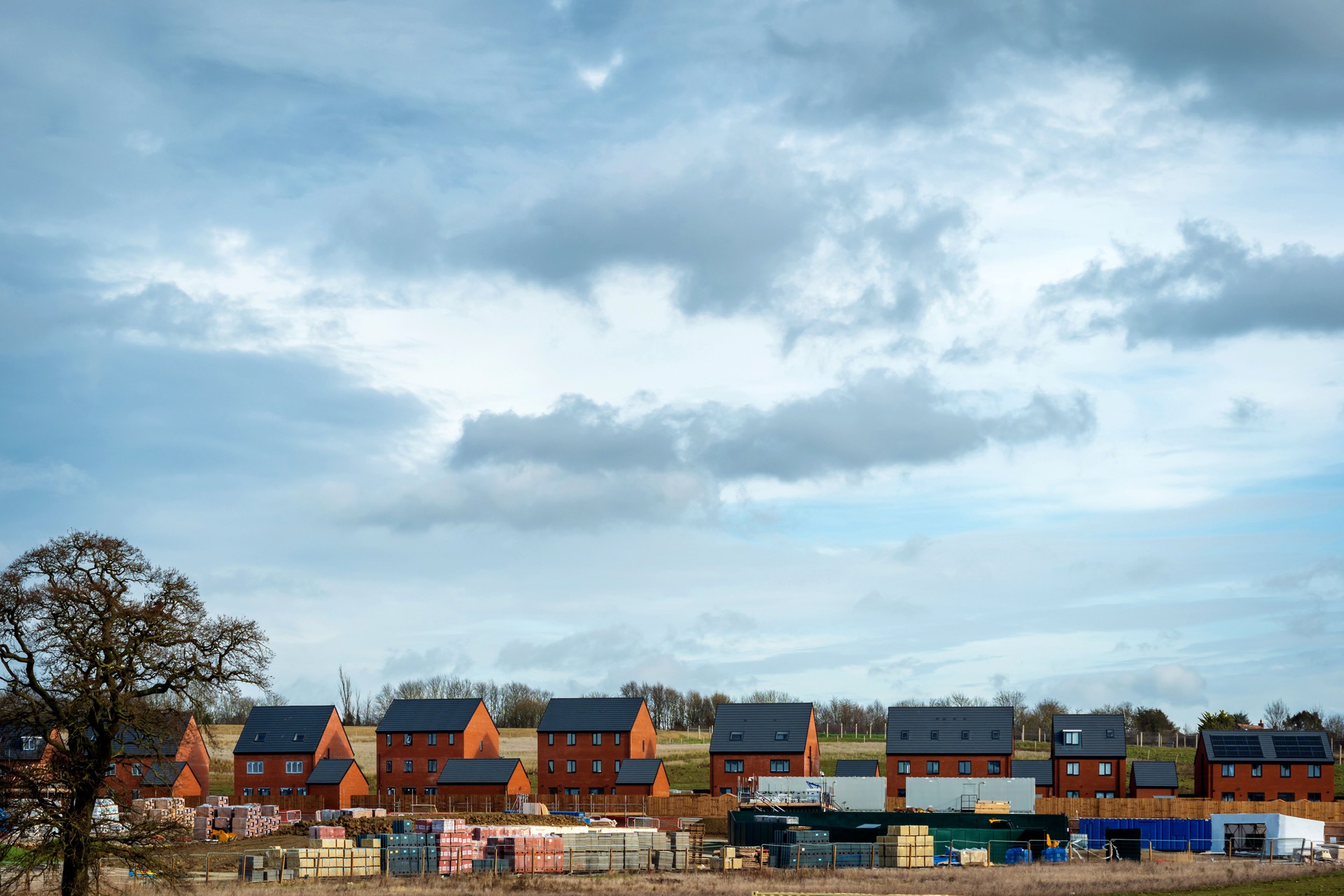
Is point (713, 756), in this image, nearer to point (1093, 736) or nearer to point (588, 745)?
point (588, 745)

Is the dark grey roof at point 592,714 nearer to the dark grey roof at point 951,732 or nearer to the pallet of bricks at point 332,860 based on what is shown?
the dark grey roof at point 951,732

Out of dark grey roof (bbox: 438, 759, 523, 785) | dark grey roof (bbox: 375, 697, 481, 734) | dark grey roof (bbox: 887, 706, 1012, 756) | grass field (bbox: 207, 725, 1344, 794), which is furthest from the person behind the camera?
grass field (bbox: 207, 725, 1344, 794)

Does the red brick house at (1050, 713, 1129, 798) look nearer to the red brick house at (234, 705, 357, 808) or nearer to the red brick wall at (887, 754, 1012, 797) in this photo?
the red brick wall at (887, 754, 1012, 797)

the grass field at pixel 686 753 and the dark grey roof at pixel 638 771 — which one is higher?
the dark grey roof at pixel 638 771

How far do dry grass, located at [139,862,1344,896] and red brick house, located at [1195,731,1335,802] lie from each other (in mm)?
29744

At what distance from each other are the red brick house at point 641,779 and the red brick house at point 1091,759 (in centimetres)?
2440

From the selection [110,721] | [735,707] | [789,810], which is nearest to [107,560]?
[110,721]

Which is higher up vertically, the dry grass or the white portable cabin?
the dry grass

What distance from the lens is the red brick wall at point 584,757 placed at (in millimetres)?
83812

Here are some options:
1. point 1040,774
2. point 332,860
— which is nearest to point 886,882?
point 332,860

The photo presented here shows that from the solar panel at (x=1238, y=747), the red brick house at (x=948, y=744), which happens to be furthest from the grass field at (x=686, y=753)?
the solar panel at (x=1238, y=747)

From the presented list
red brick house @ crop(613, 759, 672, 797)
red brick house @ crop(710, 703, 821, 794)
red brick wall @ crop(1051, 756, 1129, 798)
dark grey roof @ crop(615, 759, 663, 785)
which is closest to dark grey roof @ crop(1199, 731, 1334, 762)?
red brick wall @ crop(1051, 756, 1129, 798)

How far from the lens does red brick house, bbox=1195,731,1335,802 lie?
252 ft

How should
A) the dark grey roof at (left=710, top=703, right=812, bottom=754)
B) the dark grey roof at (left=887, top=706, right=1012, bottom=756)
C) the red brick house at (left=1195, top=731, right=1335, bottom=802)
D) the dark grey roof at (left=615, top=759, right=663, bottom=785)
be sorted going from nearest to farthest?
the red brick house at (left=1195, top=731, right=1335, bottom=802)
the dark grey roof at (left=615, top=759, right=663, bottom=785)
the dark grey roof at (left=887, top=706, right=1012, bottom=756)
the dark grey roof at (left=710, top=703, right=812, bottom=754)
